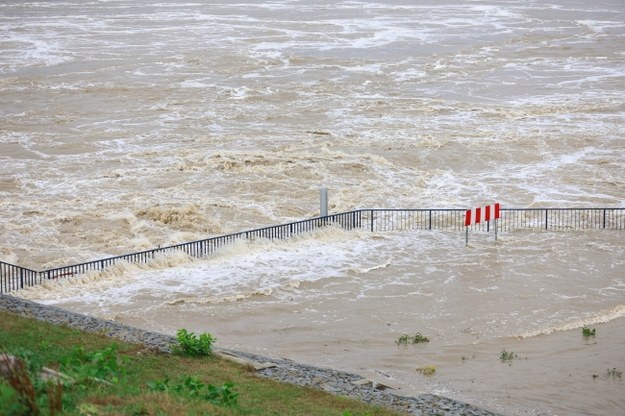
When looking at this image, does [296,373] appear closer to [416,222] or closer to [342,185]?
[416,222]

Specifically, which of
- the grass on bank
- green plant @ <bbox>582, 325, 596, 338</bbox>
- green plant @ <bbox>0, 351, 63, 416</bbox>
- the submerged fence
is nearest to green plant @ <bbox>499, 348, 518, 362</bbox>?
green plant @ <bbox>582, 325, 596, 338</bbox>

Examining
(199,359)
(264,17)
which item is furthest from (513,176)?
(264,17)

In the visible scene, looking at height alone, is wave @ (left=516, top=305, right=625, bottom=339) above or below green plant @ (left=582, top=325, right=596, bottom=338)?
below

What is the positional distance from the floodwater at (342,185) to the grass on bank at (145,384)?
265 cm

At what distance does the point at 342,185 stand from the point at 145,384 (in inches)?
944

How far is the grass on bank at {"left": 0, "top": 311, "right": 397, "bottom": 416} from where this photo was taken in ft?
35.7

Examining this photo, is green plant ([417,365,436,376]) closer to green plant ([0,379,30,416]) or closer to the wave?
the wave

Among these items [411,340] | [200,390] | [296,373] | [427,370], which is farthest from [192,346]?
[411,340]

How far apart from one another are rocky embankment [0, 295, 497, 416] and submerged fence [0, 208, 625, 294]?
22.5 feet

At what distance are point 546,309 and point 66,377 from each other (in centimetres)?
1421

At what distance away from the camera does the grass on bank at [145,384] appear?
10.9 metres

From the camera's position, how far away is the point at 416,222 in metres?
31.7

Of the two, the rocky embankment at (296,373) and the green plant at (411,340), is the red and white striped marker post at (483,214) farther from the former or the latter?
the rocky embankment at (296,373)

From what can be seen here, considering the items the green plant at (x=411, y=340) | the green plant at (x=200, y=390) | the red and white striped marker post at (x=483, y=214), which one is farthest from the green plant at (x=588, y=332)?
the green plant at (x=200, y=390)
